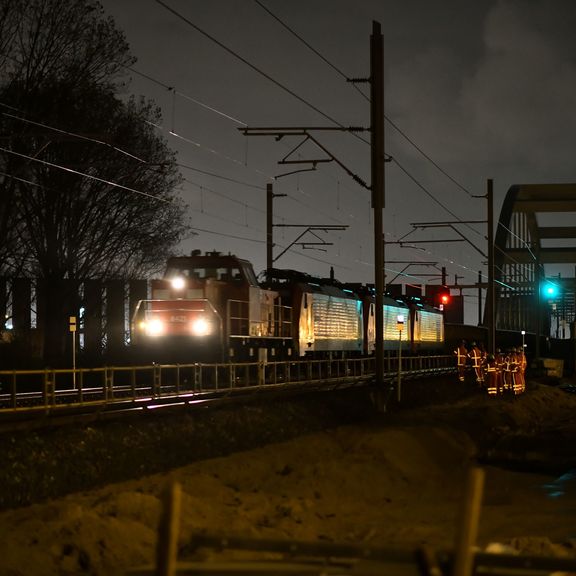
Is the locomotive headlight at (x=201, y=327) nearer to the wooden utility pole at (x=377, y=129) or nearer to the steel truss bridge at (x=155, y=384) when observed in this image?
the steel truss bridge at (x=155, y=384)

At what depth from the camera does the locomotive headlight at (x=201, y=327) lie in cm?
3023

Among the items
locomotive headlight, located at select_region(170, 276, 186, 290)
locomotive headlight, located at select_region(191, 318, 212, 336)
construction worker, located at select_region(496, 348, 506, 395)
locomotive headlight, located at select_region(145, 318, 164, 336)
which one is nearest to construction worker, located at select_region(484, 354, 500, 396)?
construction worker, located at select_region(496, 348, 506, 395)

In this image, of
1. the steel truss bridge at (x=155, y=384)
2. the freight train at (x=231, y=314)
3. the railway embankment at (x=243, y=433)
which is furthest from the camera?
the freight train at (x=231, y=314)

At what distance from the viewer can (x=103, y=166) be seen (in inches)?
1574

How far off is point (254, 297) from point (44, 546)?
19.0 m

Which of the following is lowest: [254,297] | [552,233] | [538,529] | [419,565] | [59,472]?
[538,529]

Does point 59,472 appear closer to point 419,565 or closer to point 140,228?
point 419,565

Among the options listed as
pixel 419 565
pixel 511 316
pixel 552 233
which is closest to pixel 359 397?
pixel 419 565

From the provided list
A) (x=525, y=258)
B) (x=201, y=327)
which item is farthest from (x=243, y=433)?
(x=525, y=258)

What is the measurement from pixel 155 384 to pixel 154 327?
7.06 m

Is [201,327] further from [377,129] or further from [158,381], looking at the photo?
[377,129]

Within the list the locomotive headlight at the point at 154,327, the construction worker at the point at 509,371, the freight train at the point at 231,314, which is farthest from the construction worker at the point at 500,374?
the locomotive headlight at the point at 154,327

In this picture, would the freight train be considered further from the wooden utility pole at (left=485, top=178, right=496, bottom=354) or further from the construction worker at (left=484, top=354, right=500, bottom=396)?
the wooden utility pole at (left=485, top=178, right=496, bottom=354)

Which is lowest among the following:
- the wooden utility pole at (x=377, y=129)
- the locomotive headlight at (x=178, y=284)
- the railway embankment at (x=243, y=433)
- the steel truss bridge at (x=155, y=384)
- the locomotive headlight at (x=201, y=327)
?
the railway embankment at (x=243, y=433)
